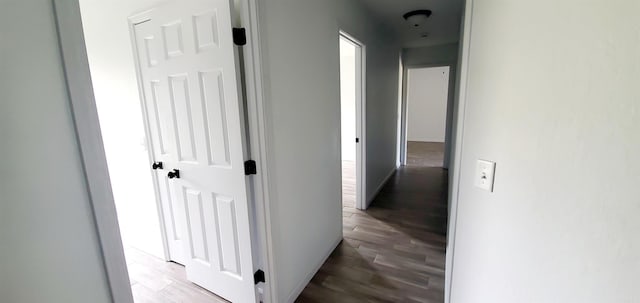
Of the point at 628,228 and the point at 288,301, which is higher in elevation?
the point at 628,228

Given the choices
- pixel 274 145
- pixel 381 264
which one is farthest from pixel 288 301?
pixel 274 145

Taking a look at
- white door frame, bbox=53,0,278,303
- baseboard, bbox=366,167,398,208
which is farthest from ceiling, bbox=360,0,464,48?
white door frame, bbox=53,0,278,303

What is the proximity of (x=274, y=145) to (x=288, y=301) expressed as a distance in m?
1.12

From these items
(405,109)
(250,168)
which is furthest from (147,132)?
(405,109)

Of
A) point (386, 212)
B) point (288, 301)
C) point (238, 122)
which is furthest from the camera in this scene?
point (386, 212)

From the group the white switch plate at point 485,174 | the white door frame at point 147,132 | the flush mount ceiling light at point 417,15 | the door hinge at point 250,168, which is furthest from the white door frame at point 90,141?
the flush mount ceiling light at point 417,15

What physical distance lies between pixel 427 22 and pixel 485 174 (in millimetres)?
3229

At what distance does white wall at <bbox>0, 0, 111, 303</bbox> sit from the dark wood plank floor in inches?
59.3

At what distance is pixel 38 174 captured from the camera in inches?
Answer: 23.6

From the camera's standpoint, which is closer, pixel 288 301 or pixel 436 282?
pixel 288 301

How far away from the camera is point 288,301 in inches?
68.1

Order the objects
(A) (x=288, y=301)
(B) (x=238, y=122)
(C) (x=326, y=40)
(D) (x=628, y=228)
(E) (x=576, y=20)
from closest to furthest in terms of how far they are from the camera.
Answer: (D) (x=628, y=228), (E) (x=576, y=20), (B) (x=238, y=122), (A) (x=288, y=301), (C) (x=326, y=40)

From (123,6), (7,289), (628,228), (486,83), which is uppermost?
(123,6)

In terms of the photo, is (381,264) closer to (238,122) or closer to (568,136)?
(238,122)
